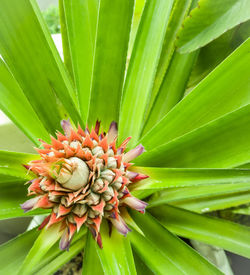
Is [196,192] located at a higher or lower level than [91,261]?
higher

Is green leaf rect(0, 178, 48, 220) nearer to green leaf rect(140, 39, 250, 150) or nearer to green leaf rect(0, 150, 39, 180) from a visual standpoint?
green leaf rect(0, 150, 39, 180)

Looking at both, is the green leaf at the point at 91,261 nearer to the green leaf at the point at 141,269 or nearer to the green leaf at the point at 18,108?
the green leaf at the point at 141,269

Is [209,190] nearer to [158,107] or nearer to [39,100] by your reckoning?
[158,107]

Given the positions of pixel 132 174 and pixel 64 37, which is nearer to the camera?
pixel 132 174

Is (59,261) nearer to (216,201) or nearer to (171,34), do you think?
(216,201)

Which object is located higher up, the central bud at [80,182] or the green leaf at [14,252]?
the central bud at [80,182]

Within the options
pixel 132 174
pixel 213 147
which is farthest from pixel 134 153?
pixel 213 147

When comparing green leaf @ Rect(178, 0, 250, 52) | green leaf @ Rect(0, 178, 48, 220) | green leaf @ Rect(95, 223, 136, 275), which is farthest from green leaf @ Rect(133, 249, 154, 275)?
green leaf @ Rect(178, 0, 250, 52)

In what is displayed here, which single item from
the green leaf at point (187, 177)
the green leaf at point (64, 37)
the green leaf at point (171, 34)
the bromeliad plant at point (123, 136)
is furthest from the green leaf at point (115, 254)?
the green leaf at point (64, 37)
